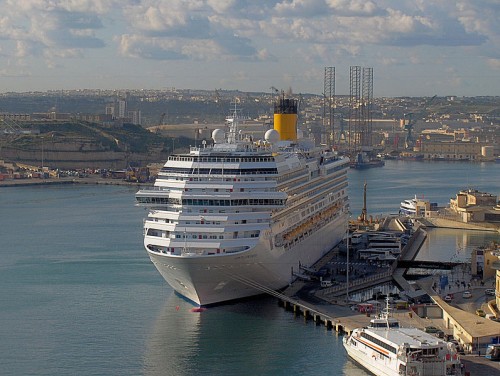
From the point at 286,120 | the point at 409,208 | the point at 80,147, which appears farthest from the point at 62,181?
the point at 286,120

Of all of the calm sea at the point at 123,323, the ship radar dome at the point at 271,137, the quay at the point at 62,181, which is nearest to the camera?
the calm sea at the point at 123,323

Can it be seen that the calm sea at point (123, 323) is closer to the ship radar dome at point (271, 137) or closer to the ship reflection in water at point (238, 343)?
the ship reflection in water at point (238, 343)

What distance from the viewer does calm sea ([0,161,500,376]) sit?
14133 millimetres

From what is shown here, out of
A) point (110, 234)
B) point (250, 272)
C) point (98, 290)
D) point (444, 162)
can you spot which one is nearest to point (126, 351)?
point (250, 272)

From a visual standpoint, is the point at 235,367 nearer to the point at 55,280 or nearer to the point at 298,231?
the point at 298,231

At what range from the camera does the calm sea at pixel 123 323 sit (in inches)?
556

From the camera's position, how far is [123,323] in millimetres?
16094

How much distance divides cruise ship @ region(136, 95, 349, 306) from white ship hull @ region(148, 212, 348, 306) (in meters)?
0.01

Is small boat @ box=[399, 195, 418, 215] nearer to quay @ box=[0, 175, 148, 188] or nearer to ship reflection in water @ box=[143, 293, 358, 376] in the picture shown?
ship reflection in water @ box=[143, 293, 358, 376]

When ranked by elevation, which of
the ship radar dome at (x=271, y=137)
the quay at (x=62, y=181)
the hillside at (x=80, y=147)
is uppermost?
the ship radar dome at (x=271, y=137)

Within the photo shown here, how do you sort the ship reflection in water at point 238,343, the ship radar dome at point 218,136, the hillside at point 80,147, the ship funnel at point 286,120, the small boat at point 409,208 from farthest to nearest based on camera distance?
the hillside at point 80,147 < the small boat at point 409,208 < the ship funnel at point 286,120 < the ship radar dome at point 218,136 < the ship reflection in water at point 238,343

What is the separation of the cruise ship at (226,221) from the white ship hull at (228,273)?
0.04 ft

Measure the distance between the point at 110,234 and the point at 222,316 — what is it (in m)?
10.6

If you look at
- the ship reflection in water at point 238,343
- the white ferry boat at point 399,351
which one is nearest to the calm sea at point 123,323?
the ship reflection in water at point 238,343
